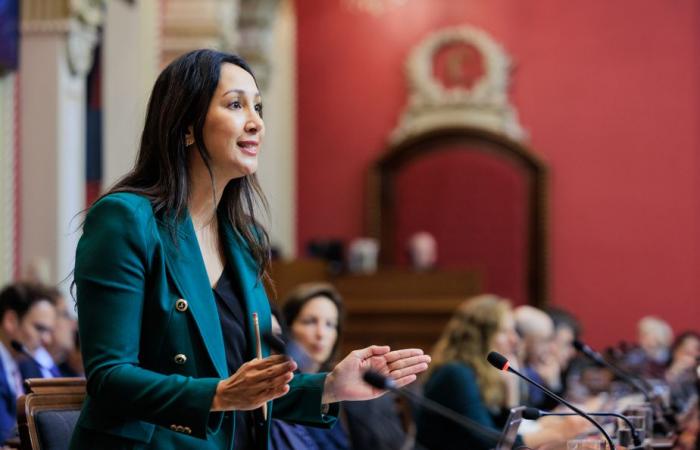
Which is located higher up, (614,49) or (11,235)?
(614,49)

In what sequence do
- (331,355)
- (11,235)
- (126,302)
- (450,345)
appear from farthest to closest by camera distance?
(11,235)
(450,345)
(331,355)
(126,302)

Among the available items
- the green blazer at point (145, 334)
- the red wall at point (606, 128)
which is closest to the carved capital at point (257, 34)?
the red wall at point (606, 128)

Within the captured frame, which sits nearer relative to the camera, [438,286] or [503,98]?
[438,286]

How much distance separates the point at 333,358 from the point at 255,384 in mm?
2909

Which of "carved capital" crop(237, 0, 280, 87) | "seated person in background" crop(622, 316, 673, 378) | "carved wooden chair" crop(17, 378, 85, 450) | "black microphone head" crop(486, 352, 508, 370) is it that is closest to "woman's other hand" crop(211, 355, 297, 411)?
"carved wooden chair" crop(17, 378, 85, 450)

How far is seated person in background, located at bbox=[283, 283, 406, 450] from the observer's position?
4633 millimetres

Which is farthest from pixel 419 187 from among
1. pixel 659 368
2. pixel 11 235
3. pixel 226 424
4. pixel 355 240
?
pixel 226 424

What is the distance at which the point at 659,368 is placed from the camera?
852cm

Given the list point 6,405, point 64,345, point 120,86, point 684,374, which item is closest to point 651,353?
point 684,374

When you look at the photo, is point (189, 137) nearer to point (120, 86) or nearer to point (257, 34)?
point (120, 86)

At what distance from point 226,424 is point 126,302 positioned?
12.0 inches

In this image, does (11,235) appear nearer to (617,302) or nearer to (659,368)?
(659,368)

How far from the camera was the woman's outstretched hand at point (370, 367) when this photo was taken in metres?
2.37

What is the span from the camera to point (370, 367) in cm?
238
